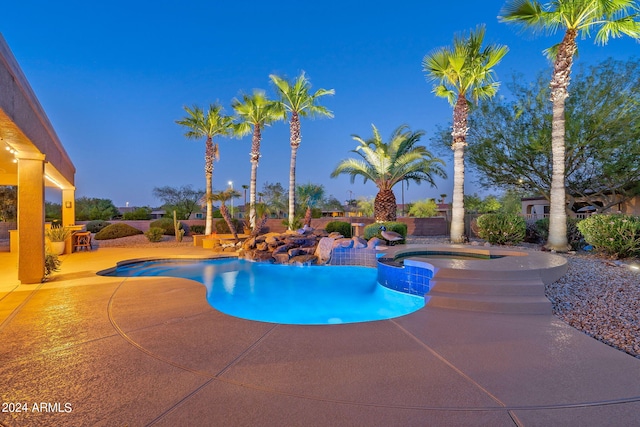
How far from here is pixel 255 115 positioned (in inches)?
725

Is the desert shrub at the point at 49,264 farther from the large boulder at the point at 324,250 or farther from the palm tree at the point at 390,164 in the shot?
the palm tree at the point at 390,164

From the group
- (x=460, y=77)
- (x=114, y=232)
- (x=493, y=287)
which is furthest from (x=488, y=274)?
(x=114, y=232)

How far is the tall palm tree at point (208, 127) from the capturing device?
1847cm

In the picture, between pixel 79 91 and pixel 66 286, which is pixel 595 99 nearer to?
pixel 66 286

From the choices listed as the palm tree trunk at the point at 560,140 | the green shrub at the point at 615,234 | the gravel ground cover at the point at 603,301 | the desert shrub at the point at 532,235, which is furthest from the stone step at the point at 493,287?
the desert shrub at the point at 532,235

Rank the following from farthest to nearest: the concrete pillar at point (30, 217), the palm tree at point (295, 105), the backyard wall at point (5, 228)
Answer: the backyard wall at point (5, 228)
the palm tree at point (295, 105)
the concrete pillar at point (30, 217)

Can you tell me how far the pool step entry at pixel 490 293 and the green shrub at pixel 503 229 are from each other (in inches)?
291

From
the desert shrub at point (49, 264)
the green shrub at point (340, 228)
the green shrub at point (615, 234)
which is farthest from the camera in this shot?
the green shrub at point (340, 228)

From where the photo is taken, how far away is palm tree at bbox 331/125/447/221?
15.7m

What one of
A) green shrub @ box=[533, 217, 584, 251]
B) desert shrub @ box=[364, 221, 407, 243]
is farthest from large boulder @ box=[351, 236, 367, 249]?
green shrub @ box=[533, 217, 584, 251]

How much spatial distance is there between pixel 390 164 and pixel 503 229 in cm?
615

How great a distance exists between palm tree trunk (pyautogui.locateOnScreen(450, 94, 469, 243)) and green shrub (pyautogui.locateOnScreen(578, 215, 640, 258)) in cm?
480

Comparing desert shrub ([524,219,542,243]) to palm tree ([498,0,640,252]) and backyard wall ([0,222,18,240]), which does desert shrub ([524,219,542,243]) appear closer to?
palm tree ([498,0,640,252])

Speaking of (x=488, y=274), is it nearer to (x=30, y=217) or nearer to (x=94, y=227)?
(x=30, y=217)
